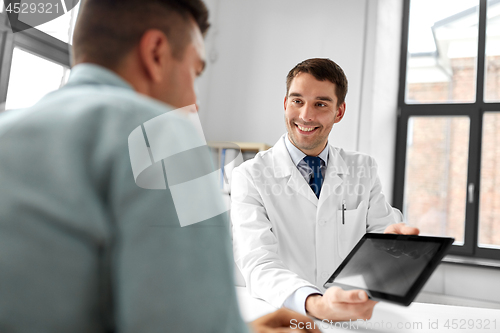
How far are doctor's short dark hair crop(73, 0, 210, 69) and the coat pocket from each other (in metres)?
1.25

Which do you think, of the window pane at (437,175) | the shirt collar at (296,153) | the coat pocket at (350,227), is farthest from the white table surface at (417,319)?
the window pane at (437,175)

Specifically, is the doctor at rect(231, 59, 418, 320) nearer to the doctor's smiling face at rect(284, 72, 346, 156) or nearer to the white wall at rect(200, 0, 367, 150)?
the doctor's smiling face at rect(284, 72, 346, 156)

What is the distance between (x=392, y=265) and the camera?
0.75 m

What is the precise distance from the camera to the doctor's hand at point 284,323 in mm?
675

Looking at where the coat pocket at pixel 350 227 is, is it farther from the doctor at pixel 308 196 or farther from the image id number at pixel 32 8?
the image id number at pixel 32 8

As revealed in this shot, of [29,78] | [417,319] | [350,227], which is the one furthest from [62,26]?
[417,319]

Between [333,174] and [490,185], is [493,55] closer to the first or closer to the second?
[490,185]

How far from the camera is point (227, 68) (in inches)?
143

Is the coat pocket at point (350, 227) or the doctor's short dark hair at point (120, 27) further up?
the doctor's short dark hair at point (120, 27)

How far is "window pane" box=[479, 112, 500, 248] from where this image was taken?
307 cm

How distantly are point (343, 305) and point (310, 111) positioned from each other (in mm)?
999

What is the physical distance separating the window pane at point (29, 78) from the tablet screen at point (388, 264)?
1.86 meters

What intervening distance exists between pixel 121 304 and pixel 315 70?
1.47 m

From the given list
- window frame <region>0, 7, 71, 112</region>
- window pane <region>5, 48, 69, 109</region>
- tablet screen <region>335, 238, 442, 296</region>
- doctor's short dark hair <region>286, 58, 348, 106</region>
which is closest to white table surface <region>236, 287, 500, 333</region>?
tablet screen <region>335, 238, 442, 296</region>
